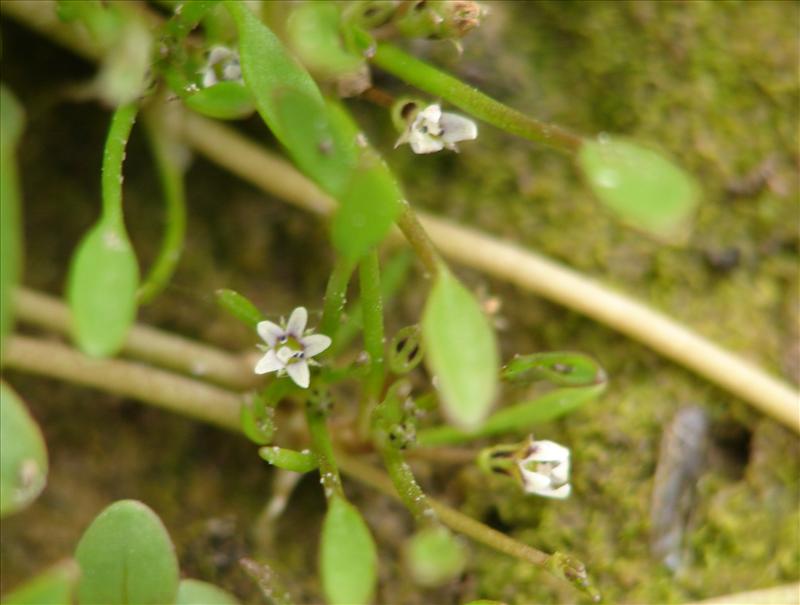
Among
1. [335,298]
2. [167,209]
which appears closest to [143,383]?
[167,209]

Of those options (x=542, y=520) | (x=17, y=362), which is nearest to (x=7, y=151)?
(x=17, y=362)

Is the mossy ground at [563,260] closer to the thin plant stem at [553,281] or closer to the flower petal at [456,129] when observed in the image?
the thin plant stem at [553,281]

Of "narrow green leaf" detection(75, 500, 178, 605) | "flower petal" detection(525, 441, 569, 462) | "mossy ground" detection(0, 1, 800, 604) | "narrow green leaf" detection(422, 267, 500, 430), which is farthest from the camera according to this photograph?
"mossy ground" detection(0, 1, 800, 604)

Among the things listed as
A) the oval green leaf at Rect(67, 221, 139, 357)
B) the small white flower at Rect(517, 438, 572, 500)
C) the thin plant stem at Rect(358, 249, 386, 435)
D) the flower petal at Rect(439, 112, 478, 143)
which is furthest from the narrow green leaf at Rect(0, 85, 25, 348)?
the small white flower at Rect(517, 438, 572, 500)

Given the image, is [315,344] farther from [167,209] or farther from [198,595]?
[167,209]

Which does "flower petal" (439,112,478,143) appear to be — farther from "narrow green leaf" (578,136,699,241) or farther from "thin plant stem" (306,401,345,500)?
"thin plant stem" (306,401,345,500)
